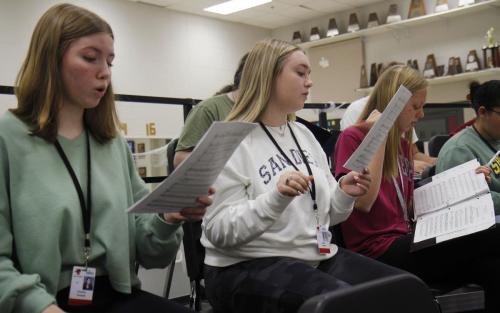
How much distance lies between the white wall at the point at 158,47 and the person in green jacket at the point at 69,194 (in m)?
5.08

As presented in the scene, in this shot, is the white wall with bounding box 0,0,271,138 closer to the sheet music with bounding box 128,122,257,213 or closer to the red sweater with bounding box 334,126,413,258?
the red sweater with bounding box 334,126,413,258

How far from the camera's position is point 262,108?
1626 millimetres

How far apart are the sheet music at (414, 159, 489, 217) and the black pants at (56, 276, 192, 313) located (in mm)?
1097

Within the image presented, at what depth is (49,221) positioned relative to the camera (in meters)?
1.11

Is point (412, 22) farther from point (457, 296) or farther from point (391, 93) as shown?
point (457, 296)

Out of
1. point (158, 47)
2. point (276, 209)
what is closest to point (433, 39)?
point (158, 47)

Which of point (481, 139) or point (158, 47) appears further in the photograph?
point (158, 47)

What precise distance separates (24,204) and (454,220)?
4.30 ft

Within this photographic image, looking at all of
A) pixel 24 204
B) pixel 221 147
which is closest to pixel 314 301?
pixel 221 147

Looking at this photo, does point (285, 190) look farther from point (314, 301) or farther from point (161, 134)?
point (161, 134)

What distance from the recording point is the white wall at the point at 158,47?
583cm

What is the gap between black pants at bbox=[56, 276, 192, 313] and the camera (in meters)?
1.20

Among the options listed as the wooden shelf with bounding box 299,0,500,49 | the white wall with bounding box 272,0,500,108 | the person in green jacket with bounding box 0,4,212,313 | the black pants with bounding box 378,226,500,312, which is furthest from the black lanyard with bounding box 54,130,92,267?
the white wall with bounding box 272,0,500,108

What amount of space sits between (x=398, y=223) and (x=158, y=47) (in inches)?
237
